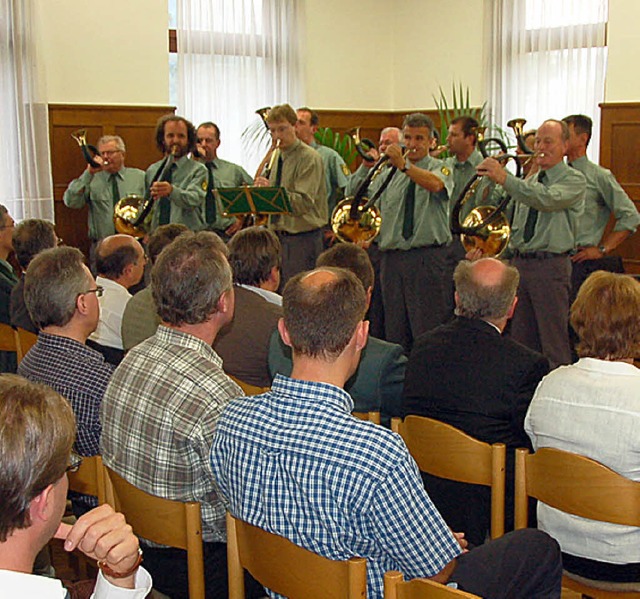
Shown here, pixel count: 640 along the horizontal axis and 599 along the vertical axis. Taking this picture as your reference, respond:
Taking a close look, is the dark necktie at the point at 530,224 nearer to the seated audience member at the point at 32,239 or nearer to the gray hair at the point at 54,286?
the seated audience member at the point at 32,239

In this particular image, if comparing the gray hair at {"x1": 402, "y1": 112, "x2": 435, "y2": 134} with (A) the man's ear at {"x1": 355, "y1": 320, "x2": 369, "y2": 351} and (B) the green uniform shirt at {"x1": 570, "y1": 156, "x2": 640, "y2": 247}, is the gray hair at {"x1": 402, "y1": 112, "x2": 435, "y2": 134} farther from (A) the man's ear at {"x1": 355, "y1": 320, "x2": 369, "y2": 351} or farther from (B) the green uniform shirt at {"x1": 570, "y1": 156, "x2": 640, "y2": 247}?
(A) the man's ear at {"x1": 355, "y1": 320, "x2": 369, "y2": 351}

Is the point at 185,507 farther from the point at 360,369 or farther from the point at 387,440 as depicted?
the point at 360,369

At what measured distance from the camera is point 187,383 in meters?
2.12

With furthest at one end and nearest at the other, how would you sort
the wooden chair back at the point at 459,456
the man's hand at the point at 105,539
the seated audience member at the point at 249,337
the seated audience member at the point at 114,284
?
the seated audience member at the point at 114,284
the seated audience member at the point at 249,337
the wooden chair back at the point at 459,456
the man's hand at the point at 105,539

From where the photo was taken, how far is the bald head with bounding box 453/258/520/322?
2715 mm

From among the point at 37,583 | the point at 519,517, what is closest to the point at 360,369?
the point at 519,517

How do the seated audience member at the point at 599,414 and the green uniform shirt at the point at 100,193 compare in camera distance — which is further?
the green uniform shirt at the point at 100,193

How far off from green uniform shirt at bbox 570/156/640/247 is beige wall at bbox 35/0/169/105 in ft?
14.0

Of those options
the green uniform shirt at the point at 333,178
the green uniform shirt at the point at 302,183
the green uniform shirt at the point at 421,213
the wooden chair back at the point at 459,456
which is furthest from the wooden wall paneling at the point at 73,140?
the wooden chair back at the point at 459,456

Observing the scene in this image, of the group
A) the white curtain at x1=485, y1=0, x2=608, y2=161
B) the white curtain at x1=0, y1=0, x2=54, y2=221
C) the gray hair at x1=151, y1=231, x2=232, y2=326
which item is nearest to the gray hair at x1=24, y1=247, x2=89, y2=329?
the gray hair at x1=151, y1=231, x2=232, y2=326

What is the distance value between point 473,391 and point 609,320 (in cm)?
42

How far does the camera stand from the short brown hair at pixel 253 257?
354 centimetres

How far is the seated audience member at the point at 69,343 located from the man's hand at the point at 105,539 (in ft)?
3.90

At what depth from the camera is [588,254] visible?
534 cm
